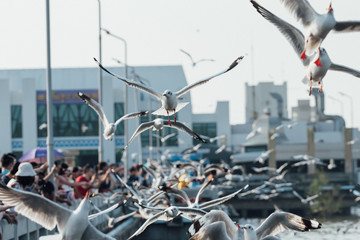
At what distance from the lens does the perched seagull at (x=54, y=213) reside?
9.51 meters

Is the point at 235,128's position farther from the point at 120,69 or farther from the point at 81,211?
the point at 81,211

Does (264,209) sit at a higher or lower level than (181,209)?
lower

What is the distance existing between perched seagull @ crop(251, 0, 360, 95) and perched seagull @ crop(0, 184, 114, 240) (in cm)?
301

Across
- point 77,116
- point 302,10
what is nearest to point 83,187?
point 302,10

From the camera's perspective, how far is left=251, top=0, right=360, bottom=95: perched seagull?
10.0 metres

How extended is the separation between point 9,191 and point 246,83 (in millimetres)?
108511

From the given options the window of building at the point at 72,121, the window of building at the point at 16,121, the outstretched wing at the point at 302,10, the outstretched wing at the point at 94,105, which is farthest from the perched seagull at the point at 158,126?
the window of building at the point at 72,121

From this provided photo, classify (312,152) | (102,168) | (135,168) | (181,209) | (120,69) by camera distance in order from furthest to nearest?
(120,69) → (312,152) → (135,168) → (102,168) → (181,209)

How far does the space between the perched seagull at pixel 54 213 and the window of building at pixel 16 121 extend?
5731cm

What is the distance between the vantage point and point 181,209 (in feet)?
39.9

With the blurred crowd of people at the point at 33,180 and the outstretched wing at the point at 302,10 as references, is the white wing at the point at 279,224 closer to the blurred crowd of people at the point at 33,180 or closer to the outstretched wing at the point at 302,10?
the outstretched wing at the point at 302,10

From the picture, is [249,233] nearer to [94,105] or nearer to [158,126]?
[158,126]

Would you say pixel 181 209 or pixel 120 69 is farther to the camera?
pixel 120 69

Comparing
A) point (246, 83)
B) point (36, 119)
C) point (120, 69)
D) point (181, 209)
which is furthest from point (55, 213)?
point (246, 83)
